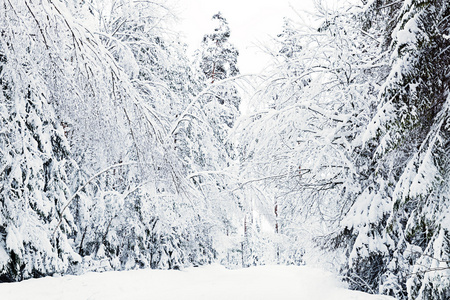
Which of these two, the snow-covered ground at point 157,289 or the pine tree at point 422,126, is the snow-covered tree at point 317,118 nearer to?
the pine tree at point 422,126

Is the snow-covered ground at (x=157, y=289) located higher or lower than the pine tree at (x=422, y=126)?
lower

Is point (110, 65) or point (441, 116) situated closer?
point (110, 65)

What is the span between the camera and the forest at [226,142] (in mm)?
3189

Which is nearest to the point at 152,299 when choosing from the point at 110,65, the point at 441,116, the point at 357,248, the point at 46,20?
the point at 357,248

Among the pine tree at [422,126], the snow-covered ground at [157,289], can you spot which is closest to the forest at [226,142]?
the pine tree at [422,126]

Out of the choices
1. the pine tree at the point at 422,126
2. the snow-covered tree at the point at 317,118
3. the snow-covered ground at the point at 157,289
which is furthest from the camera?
the snow-covered tree at the point at 317,118

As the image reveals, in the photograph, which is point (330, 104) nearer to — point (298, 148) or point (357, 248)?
point (298, 148)

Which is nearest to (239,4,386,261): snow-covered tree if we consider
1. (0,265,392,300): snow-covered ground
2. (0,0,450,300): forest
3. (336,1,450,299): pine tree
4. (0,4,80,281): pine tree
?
(0,0,450,300): forest

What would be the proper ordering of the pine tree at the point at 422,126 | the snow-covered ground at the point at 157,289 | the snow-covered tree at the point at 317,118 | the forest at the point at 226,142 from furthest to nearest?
1. the snow-covered tree at the point at 317,118
2. the snow-covered ground at the point at 157,289
3. the pine tree at the point at 422,126
4. the forest at the point at 226,142

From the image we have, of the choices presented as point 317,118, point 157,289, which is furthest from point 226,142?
point 157,289

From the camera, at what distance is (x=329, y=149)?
581 centimetres

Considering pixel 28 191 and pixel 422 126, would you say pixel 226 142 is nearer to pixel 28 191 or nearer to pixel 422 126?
pixel 28 191

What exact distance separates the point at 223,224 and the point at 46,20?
9.10 m

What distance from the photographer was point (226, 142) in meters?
7.77
